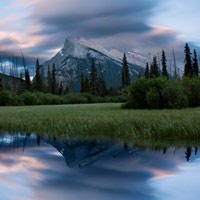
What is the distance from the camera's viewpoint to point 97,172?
232 inches

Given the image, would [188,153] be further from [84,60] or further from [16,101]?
[84,60]

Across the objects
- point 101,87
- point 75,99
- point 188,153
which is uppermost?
point 101,87

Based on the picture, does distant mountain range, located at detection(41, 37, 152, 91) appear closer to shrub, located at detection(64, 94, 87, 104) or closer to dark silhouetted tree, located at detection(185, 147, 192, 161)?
shrub, located at detection(64, 94, 87, 104)

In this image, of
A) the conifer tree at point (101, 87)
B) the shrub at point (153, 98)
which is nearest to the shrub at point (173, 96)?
the shrub at point (153, 98)

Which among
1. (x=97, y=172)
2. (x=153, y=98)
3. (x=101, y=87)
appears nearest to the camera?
(x=97, y=172)

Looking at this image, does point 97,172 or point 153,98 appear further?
point 153,98

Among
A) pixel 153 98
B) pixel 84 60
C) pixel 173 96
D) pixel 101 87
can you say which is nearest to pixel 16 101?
pixel 153 98

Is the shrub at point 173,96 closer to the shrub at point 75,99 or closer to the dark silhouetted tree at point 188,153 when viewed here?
the dark silhouetted tree at point 188,153

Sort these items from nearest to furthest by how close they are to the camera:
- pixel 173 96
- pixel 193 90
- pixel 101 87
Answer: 1. pixel 173 96
2. pixel 193 90
3. pixel 101 87

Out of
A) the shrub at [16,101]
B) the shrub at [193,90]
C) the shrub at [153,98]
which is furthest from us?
the shrub at [16,101]

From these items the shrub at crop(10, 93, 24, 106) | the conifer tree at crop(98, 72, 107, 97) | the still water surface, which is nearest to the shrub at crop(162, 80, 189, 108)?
the still water surface

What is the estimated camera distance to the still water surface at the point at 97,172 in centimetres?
464

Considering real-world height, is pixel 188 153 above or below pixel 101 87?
below

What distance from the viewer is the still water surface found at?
4641 millimetres
